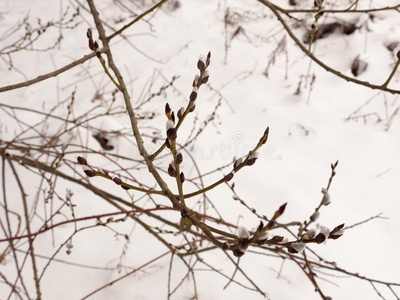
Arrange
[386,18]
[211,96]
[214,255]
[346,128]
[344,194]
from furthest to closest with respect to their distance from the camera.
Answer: [386,18]
[211,96]
[346,128]
[344,194]
[214,255]

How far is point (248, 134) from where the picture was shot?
2379 millimetres

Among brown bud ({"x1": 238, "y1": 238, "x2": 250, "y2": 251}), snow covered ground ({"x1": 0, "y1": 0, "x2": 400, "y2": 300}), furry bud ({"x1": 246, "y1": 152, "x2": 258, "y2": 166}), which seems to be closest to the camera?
brown bud ({"x1": 238, "y1": 238, "x2": 250, "y2": 251})

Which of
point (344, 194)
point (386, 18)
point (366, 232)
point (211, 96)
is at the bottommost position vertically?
point (366, 232)

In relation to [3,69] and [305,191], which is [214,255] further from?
[3,69]

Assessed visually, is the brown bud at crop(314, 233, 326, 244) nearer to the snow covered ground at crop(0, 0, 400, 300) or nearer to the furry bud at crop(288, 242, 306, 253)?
the furry bud at crop(288, 242, 306, 253)

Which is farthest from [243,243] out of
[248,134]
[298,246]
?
[248,134]

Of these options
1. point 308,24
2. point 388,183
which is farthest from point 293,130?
point 308,24

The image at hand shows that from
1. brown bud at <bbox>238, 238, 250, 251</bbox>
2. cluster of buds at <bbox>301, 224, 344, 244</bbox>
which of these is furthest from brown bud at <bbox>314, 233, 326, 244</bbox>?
brown bud at <bbox>238, 238, 250, 251</bbox>

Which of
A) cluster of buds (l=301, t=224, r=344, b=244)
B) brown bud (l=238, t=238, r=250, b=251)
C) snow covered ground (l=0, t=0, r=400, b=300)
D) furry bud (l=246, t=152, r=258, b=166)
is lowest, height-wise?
brown bud (l=238, t=238, r=250, b=251)

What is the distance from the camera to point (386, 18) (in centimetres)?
313

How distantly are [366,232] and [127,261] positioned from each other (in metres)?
1.37

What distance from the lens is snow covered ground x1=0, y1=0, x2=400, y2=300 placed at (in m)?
1.62

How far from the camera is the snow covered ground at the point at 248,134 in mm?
1622

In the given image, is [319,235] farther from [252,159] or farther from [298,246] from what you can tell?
[252,159]
